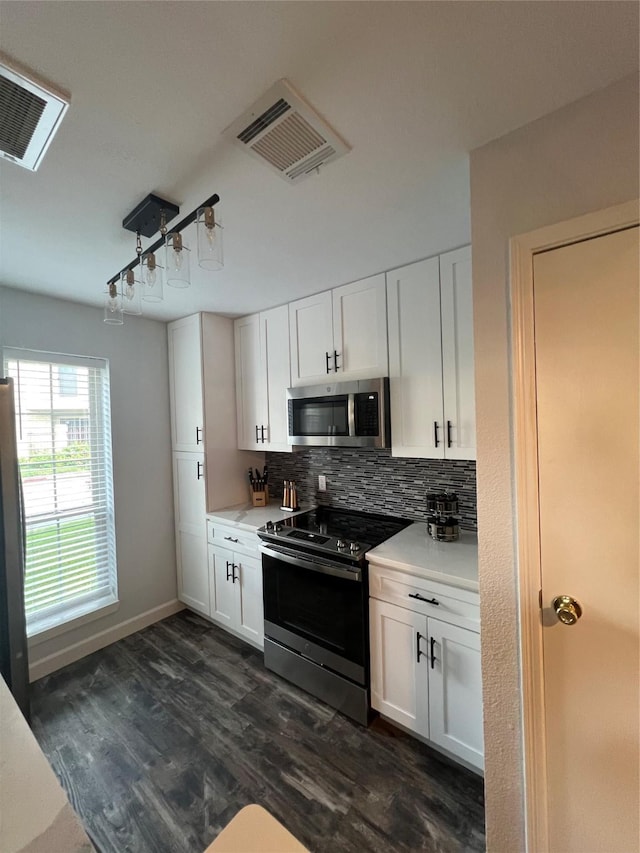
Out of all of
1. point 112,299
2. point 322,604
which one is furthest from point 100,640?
point 112,299

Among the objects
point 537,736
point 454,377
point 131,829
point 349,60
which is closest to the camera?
point 349,60

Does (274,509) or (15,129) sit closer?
(15,129)

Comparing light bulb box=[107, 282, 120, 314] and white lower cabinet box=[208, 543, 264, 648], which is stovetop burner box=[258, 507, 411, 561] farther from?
light bulb box=[107, 282, 120, 314]

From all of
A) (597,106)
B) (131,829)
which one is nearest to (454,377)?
(597,106)

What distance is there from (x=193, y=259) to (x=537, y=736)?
2.45 metres

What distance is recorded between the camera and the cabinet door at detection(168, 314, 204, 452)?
2.75 m

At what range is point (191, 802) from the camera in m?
1.52

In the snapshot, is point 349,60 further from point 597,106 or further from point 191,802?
point 191,802

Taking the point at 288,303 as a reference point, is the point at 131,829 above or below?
below

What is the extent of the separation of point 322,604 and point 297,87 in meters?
2.19

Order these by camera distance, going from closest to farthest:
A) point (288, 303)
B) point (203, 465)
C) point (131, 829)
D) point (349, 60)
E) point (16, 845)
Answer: point (16, 845) → point (349, 60) → point (131, 829) → point (288, 303) → point (203, 465)

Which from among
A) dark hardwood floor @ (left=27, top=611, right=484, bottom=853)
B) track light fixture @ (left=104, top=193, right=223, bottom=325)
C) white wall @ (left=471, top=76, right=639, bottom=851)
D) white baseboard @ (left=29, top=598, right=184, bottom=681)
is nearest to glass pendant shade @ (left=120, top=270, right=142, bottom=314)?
Result: track light fixture @ (left=104, top=193, right=223, bottom=325)

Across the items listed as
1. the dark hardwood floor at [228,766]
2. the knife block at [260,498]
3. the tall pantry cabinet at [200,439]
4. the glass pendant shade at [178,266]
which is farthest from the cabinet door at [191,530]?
the glass pendant shade at [178,266]

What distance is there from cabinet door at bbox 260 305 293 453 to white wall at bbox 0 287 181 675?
970 mm
